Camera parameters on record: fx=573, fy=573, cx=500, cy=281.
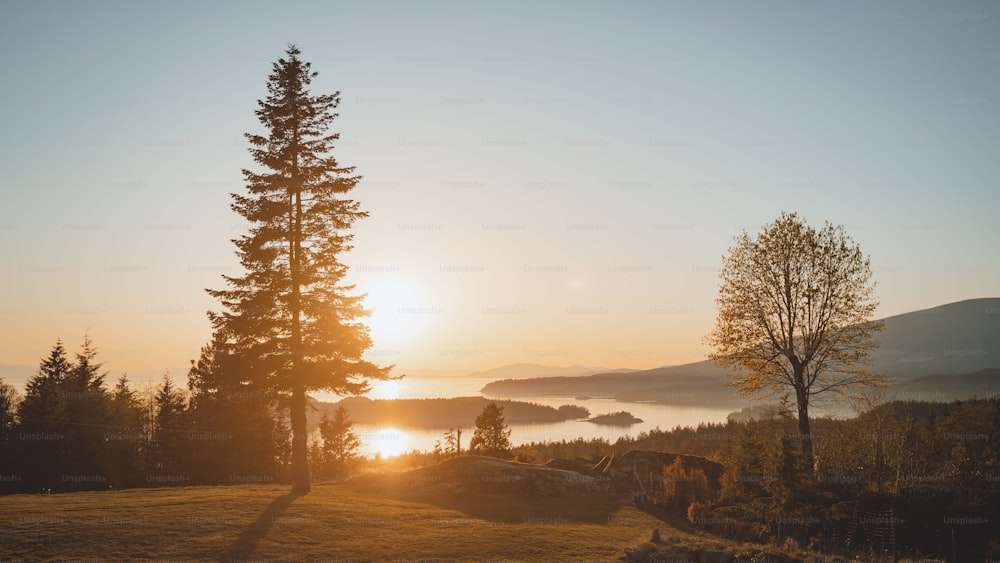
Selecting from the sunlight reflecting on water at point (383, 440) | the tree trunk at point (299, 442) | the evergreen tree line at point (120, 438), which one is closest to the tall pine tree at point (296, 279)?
the tree trunk at point (299, 442)

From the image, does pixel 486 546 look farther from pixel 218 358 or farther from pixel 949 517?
pixel 949 517

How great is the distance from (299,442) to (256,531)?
894cm

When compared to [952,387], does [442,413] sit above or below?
below

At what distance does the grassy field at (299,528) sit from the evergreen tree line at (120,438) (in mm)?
16563

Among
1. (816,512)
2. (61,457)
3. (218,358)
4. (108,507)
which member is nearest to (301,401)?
(218,358)

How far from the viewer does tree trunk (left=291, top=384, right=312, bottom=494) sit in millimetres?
26750

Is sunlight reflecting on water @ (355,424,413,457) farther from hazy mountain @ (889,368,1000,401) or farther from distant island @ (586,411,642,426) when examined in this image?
hazy mountain @ (889,368,1000,401)

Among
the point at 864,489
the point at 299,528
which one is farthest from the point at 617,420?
the point at 299,528

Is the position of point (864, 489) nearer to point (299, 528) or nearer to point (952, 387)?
point (299, 528)

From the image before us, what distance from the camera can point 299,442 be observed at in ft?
88.3

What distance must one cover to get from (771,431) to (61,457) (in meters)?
49.9

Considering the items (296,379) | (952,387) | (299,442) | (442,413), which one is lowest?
(442,413)

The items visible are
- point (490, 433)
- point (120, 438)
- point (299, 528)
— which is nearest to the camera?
point (299, 528)

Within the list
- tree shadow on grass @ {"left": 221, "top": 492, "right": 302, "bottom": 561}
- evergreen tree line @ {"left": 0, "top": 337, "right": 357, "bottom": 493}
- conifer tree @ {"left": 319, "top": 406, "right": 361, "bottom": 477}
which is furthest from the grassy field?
conifer tree @ {"left": 319, "top": 406, "right": 361, "bottom": 477}
